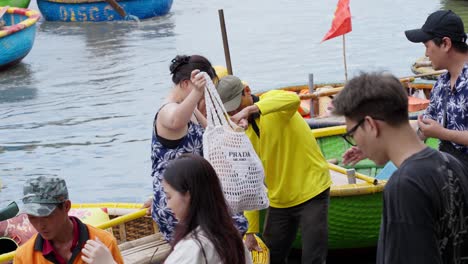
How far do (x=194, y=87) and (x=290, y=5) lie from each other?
77.5 feet

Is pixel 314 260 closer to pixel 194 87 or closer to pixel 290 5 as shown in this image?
pixel 194 87

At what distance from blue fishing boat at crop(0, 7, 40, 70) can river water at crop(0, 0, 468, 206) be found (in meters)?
0.43

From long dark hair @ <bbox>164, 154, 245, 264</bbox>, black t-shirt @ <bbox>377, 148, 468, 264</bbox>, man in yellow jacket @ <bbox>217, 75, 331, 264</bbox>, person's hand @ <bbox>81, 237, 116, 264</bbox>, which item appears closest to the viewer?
black t-shirt @ <bbox>377, 148, 468, 264</bbox>

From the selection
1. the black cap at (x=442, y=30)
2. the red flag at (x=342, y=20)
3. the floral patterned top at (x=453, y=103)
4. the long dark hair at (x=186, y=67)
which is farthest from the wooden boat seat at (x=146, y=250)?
the red flag at (x=342, y=20)

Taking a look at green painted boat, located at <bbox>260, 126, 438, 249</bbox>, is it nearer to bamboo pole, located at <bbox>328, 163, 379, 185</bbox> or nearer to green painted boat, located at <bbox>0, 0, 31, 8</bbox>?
bamboo pole, located at <bbox>328, 163, 379, 185</bbox>

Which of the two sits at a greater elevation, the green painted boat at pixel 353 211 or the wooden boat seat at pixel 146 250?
the wooden boat seat at pixel 146 250

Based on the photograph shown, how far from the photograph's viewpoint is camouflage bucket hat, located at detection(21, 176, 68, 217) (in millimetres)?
4012

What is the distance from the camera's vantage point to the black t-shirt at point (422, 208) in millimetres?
2906

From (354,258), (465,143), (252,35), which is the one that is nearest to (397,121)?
(465,143)

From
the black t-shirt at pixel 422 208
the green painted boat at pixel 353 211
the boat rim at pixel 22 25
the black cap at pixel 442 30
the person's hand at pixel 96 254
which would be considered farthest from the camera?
the boat rim at pixel 22 25

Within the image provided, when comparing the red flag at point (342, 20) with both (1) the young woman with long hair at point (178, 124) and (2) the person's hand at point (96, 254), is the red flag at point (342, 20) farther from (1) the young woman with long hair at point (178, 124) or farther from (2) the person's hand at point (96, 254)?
(2) the person's hand at point (96, 254)

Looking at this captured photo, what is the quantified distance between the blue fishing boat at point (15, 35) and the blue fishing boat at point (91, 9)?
227 inches

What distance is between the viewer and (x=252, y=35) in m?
22.7

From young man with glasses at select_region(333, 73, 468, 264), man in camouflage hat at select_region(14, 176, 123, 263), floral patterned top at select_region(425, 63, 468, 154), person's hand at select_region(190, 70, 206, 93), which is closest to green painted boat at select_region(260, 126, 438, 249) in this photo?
floral patterned top at select_region(425, 63, 468, 154)
